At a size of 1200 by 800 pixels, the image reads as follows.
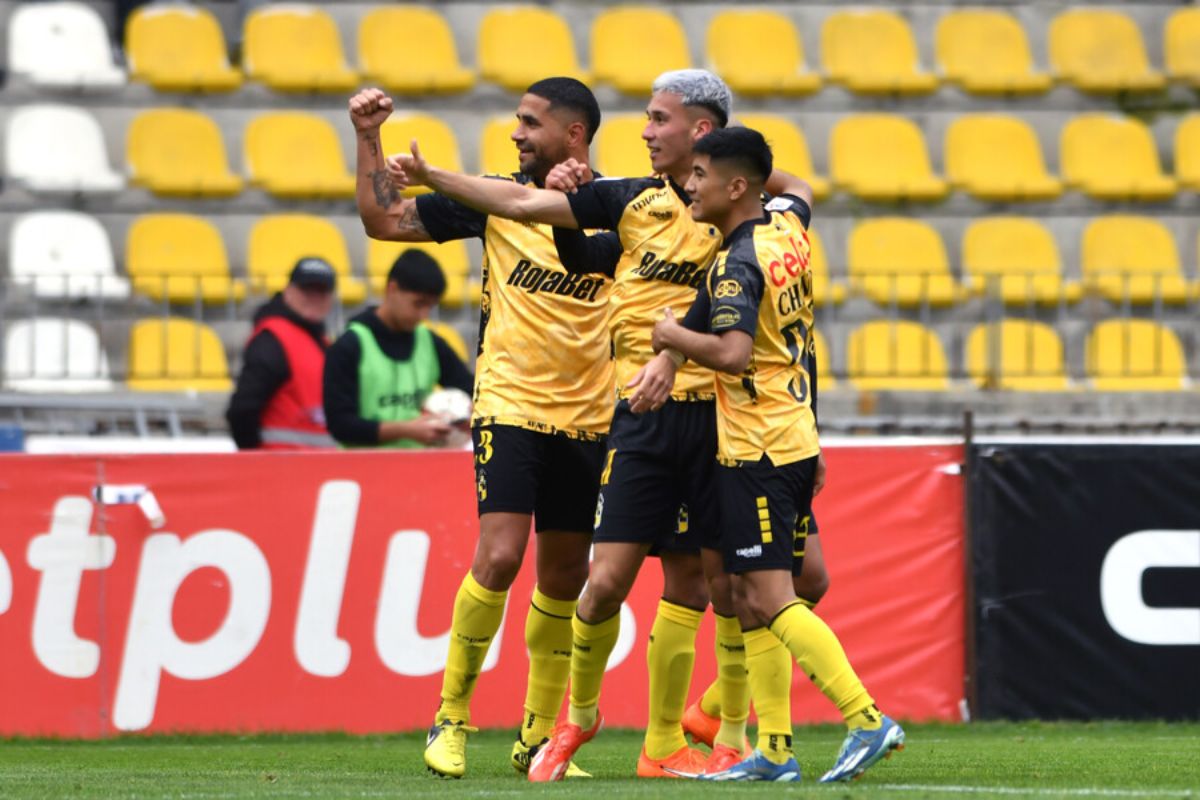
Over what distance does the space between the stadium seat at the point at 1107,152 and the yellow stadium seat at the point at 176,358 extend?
7185 mm

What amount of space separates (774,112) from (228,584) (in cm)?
859

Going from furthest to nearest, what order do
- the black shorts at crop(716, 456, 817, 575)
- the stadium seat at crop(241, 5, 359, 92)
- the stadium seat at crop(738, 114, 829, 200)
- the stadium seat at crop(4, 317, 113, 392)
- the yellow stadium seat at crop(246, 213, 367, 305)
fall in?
the stadium seat at crop(241, 5, 359, 92) → the stadium seat at crop(738, 114, 829, 200) → the yellow stadium seat at crop(246, 213, 367, 305) → the stadium seat at crop(4, 317, 113, 392) → the black shorts at crop(716, 456, 817, 575)

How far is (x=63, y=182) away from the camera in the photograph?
15.2 meters

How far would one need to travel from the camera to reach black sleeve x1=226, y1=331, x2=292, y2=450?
10.1m

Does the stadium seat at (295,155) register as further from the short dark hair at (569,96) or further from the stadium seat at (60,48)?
the short dark hair at (569,96)

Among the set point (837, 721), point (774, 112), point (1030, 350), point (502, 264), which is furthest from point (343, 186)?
point (502, 264)

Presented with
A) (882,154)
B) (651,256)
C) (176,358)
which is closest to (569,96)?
(651,256)

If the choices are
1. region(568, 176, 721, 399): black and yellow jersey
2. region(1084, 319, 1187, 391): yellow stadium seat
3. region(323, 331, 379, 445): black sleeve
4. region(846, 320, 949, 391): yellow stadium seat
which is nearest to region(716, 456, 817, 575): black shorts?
region(568, 176, 721, 399): black and yellow jersey

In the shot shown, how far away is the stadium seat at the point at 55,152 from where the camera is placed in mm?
15188

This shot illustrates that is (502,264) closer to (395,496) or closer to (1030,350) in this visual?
(395,496)

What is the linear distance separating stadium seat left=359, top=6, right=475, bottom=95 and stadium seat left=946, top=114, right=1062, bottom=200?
3973mm

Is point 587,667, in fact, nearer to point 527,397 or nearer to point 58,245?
point 527,397

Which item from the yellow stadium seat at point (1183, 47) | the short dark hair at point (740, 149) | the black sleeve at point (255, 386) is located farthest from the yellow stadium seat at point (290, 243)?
the short dark hair at point (740, 149)

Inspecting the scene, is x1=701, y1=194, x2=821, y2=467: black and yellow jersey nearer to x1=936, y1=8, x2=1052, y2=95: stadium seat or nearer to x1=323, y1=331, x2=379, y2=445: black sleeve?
x1=323, y1=331, x2=379, y2=445: black sleeve
